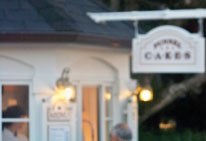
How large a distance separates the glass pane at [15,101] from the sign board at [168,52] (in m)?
1.83

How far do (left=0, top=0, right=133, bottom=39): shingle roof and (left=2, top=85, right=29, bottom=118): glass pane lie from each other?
3.37 feet

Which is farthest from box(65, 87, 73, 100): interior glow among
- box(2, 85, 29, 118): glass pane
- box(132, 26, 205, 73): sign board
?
box(132, 26, 205, 73): sign board

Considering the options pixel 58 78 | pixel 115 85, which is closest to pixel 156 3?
pixel 115 85

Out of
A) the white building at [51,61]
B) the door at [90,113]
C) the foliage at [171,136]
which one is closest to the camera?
the white building at [51,61]

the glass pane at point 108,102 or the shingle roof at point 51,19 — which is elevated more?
the shingle roof at point 51,19

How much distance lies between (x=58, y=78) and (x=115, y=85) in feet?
4.84

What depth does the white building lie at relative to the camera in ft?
31.8

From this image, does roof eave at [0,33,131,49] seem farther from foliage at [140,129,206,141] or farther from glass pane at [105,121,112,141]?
foliage at [140,129,206,141]

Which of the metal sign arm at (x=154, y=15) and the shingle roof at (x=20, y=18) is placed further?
the shingle roof at (x=20, y=18)

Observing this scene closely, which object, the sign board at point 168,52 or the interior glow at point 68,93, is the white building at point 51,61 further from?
the sign board at point 168,52

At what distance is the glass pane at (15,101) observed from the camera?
10172mm

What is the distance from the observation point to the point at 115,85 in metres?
11.2

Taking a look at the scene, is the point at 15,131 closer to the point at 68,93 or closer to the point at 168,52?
the point at 68,93

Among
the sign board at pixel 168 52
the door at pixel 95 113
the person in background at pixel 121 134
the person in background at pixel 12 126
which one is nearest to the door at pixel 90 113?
the door at pixel 95 113
